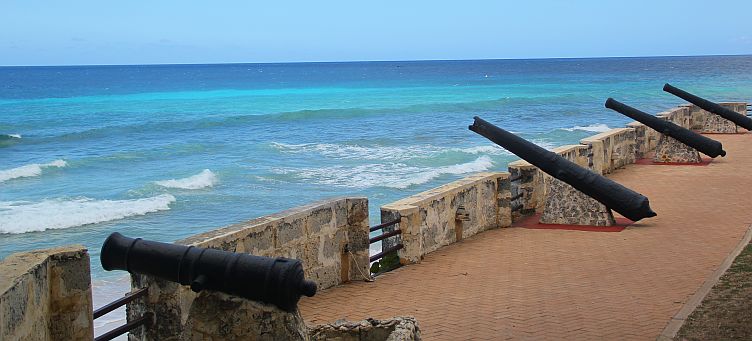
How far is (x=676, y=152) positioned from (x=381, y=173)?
12.6m

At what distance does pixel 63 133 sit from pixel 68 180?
18.9 metres

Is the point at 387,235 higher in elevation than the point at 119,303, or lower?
lower

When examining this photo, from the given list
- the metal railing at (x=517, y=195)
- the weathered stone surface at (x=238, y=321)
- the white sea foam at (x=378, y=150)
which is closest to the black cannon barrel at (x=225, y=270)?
the weathered stone surface at (x=238, y=321)

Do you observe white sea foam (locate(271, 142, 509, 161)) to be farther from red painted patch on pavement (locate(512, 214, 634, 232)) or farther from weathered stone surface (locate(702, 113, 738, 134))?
red painted patch on pavement (locate(512, 214, 634, 232))

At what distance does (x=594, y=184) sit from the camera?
1247 cm

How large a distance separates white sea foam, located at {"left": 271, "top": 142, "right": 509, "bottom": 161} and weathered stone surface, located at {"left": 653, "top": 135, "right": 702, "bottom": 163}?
16.3 m

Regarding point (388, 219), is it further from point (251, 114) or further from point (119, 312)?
point (251, 114)

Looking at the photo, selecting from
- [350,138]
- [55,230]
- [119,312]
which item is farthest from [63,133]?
[119,312]

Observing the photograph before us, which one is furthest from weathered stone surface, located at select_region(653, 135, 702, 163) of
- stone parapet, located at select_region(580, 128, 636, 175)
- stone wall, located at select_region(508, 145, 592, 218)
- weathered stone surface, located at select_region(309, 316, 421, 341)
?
weathered stone surface, located at select_region(309, 316, 421, 341)

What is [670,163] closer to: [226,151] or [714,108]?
[714,108]

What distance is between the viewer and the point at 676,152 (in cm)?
1945

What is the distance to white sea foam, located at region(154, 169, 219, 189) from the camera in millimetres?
28844

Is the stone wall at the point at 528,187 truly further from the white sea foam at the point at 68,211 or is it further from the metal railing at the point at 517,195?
the white sea foam at the point at 68,211

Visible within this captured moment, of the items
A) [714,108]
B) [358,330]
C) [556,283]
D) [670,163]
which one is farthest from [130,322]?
[714,108]
